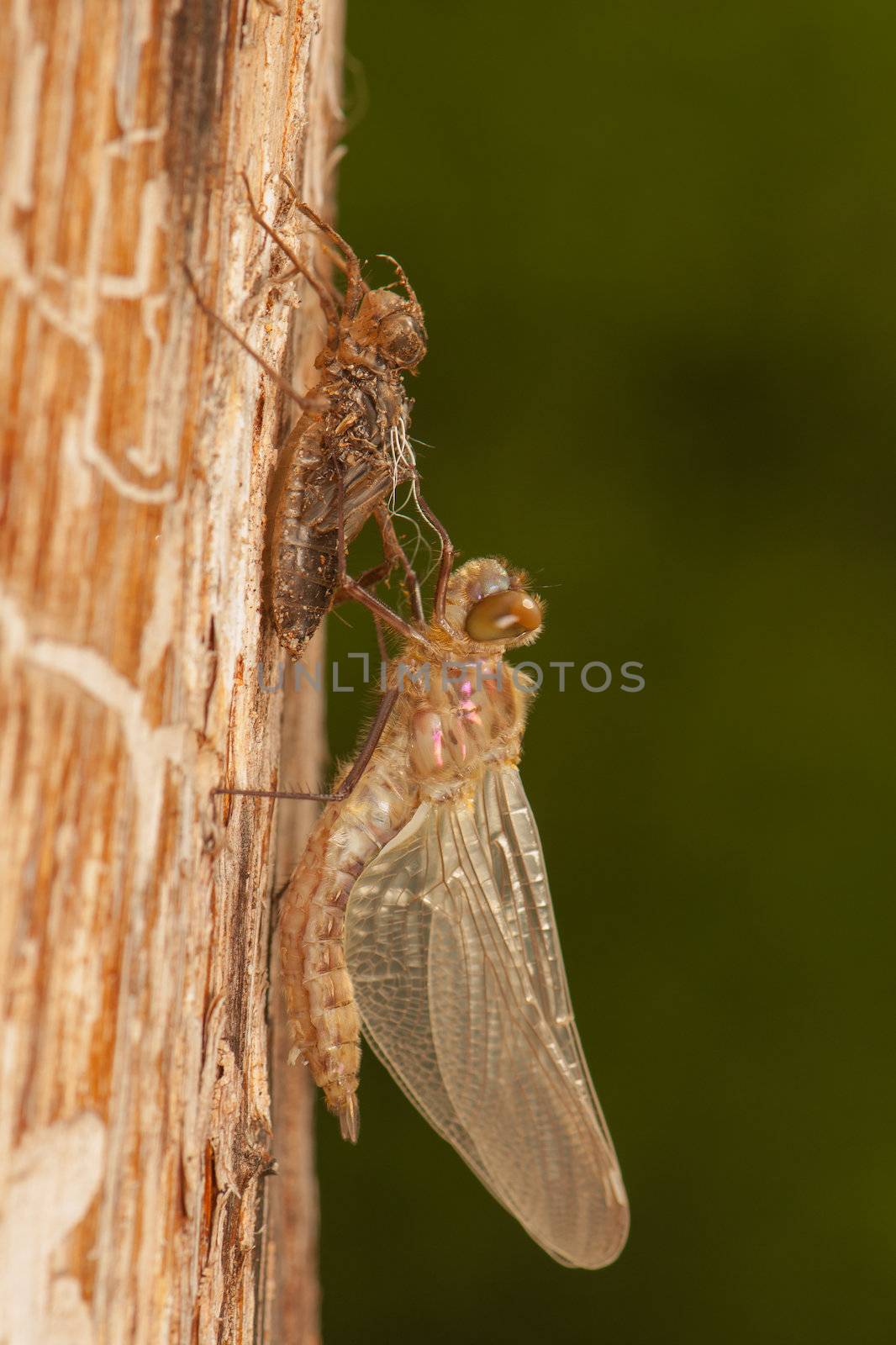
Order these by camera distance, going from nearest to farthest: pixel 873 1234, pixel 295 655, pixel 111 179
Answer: pixel 111 179, pixel 295 655, pixel 873 1234

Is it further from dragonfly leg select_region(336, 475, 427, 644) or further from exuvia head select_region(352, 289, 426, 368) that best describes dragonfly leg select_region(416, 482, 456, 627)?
exuvia head select_region(352, 289, 426, 368)

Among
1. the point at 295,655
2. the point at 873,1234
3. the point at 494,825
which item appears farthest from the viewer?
the point at 873,1234

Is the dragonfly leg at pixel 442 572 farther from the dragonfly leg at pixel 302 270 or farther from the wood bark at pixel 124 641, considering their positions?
the wood bark at pixel 124 641

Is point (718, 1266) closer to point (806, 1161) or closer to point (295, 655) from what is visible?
point (806, 1161)

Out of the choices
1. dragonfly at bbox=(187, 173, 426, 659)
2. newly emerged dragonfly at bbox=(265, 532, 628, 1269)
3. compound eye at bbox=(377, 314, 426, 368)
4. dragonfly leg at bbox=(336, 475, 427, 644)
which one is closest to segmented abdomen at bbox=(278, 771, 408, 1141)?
newly emerged dragonfly at bbox=(265, 532, 628, 1269)

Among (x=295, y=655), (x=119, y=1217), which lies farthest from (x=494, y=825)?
(x=119, y=1217)

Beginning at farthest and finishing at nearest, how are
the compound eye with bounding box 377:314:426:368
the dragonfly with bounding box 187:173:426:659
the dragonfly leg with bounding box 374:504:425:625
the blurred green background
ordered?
the blurred green background < the dragonfly leg with bounding box 374:504:425:625 < the compound eye with bounding box 377:314:426:368 < the dragonfly with bounding box 187:173:426:659
